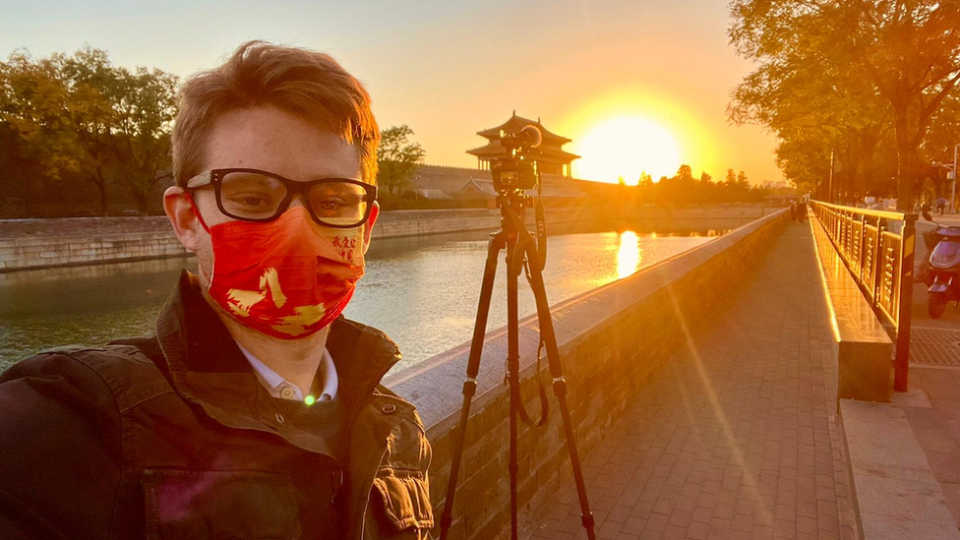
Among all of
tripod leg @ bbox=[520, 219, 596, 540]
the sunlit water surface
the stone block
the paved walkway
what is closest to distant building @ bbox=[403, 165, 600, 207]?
the sunlit water surface

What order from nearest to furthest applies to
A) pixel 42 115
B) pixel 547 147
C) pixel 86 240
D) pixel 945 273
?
pixel 945 273 → pixel 86 240 → pixel 42 115 → pixel 547 147

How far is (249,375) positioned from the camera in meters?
1.09

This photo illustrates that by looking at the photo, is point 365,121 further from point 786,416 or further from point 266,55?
point 786,416

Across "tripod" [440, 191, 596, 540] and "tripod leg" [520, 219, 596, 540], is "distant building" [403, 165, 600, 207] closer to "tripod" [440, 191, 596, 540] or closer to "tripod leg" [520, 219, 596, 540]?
"tripod" [440, 191, 596, 540]

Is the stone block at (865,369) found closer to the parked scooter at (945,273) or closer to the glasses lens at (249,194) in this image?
the glasses lens at (249,194)

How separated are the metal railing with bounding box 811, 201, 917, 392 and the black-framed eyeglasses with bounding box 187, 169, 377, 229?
412cm

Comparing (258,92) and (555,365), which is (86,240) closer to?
(555,365)

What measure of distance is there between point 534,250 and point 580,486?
3.33ft

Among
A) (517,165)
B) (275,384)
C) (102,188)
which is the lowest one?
(275,384)

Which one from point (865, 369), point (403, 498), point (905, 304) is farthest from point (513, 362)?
point (905, 304)

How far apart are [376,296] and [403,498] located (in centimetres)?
1953

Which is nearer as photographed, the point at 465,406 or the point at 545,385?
the point at 465,406

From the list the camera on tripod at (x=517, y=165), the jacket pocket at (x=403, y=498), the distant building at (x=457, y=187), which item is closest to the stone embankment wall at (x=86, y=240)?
the distant building at (x=457, y=187)

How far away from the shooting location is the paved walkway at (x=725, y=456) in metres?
3.16
